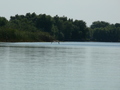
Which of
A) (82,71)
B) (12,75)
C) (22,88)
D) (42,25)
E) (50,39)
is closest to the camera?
(22,88)

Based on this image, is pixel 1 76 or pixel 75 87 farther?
pixel 1 76

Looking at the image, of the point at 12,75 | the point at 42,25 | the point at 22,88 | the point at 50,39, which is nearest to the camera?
the point at 22,88

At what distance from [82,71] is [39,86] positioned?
823 centimetres

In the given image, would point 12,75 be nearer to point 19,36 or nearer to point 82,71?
point 82,71

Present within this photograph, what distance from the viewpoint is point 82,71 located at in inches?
1182

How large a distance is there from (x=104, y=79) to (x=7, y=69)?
7974 millimetres

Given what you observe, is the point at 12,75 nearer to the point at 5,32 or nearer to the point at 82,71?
the point at 82,71

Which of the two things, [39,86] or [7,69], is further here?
[7,69]

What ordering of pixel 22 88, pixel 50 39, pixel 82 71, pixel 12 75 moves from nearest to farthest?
1. pixel 22 88
2. pixel 12 75
3. pixel 82 71
4. pixel 50 39

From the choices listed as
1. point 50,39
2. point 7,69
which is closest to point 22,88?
point 7,69

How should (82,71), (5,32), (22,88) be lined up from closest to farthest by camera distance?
(22,88), (82,71), (5,32)

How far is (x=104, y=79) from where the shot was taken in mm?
25578

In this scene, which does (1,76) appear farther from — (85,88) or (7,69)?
(85,88)

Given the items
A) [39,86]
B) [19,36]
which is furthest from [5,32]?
[39,86]
